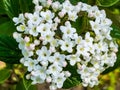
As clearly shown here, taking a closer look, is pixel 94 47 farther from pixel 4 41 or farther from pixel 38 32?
pixel 4 41

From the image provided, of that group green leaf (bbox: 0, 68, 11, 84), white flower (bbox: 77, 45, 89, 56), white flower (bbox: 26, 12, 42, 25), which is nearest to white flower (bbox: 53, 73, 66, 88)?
white flower (bbox: 77, 45, 89, 56)

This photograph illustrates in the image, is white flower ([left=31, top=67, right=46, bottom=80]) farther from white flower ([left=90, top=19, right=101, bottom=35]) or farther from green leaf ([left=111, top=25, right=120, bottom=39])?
green leaf ([left=111, top=25, right=120, bottom=39])

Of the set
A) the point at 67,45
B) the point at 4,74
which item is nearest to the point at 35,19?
the point at 67,45

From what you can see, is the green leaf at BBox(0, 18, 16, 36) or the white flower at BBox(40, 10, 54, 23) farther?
the green leaf at BBox(0, 18, 16, 36)

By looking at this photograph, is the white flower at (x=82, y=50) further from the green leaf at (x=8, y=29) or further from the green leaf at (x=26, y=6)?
the green leaf at (x=8, y=29)

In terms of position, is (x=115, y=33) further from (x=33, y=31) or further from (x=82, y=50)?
(x=33, y=31)

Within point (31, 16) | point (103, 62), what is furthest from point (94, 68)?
point (31, 16)

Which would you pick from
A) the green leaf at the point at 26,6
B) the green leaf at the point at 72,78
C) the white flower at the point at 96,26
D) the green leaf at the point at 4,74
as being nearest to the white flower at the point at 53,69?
the green leaf at the point at 72,78

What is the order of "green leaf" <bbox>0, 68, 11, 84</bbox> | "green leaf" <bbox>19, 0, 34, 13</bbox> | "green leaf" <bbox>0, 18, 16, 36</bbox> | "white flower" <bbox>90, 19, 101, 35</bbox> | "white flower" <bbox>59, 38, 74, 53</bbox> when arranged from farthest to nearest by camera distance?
"green leaf" <bbox>0, 68, 11, 84</bbox> < "green leaf" <bbox>0, 18, 16, 36</bbox> < "green leaf" <bbox>19, 0, 34, 13</bbox> < "white flower" <bbox>90, 19, 101, 35</bbox> < "white flower" <bbox>59, 38, 74, 53</bbox>
